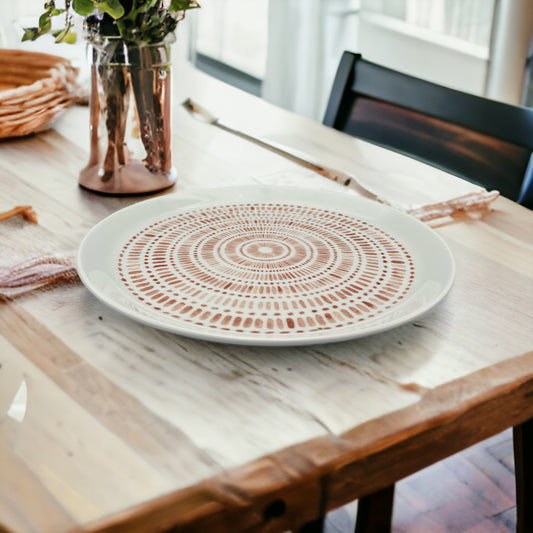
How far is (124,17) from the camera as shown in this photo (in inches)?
35.3

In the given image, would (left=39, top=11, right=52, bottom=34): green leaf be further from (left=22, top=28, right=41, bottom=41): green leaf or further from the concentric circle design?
the concentric circle design

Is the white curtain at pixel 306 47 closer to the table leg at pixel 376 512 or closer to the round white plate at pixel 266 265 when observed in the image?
the round white plate at pixel 266 265

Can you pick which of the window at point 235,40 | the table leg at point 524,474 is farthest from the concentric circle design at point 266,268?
the window at point 235,40

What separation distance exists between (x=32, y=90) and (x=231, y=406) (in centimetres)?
78

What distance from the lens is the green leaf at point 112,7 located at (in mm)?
852

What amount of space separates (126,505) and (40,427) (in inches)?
4.5

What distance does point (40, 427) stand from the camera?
1.88 ft

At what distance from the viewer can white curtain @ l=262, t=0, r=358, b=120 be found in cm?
291

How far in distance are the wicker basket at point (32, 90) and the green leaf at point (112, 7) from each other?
0.37 m

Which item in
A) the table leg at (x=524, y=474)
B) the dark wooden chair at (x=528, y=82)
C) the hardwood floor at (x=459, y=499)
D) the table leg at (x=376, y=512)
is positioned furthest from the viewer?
the dark wooden chair at (x=528, y=82)

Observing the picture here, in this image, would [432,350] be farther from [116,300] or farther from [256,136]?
[256,136]

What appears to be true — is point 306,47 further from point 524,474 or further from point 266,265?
point 266,265

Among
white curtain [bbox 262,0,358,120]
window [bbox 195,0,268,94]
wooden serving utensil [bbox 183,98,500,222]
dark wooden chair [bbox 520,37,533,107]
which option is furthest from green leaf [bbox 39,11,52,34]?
window [bbox 195,0,268,94]

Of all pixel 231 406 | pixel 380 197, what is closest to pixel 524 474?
pixel 380 197
